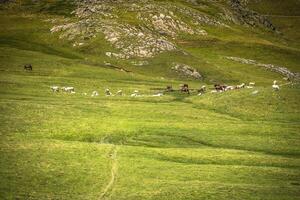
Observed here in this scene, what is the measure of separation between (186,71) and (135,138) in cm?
7169

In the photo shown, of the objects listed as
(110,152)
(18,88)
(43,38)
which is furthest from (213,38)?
(110,152)

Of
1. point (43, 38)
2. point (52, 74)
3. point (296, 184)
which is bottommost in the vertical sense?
point (296, 184)

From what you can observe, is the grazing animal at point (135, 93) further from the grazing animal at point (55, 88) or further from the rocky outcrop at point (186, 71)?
the rocky outcrop at point (186, 71)

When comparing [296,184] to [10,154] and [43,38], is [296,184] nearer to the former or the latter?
[10,154]

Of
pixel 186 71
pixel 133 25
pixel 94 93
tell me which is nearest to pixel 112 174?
pixel 94 93

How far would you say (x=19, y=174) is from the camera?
43.2 meters

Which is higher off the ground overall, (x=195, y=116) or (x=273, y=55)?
(x=273, y=55)

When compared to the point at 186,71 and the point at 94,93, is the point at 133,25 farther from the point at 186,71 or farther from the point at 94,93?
the point at 94,93

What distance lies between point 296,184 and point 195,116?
3317 centimetres

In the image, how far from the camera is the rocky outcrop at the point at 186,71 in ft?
430

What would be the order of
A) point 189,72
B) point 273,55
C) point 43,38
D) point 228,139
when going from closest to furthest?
point 228,139
point 189,72
point 43,38
point 273,55

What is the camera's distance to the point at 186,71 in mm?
132250

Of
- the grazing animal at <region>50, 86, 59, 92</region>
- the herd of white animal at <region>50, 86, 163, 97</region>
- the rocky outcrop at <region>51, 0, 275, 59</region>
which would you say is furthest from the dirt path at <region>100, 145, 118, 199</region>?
the rocky outcrop at <region>51, 0, 275, 59</region>

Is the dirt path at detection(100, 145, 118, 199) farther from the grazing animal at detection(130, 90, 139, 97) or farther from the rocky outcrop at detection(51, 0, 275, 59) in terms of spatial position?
the rocky outcrop at detection(51, 0, 275, 59)
